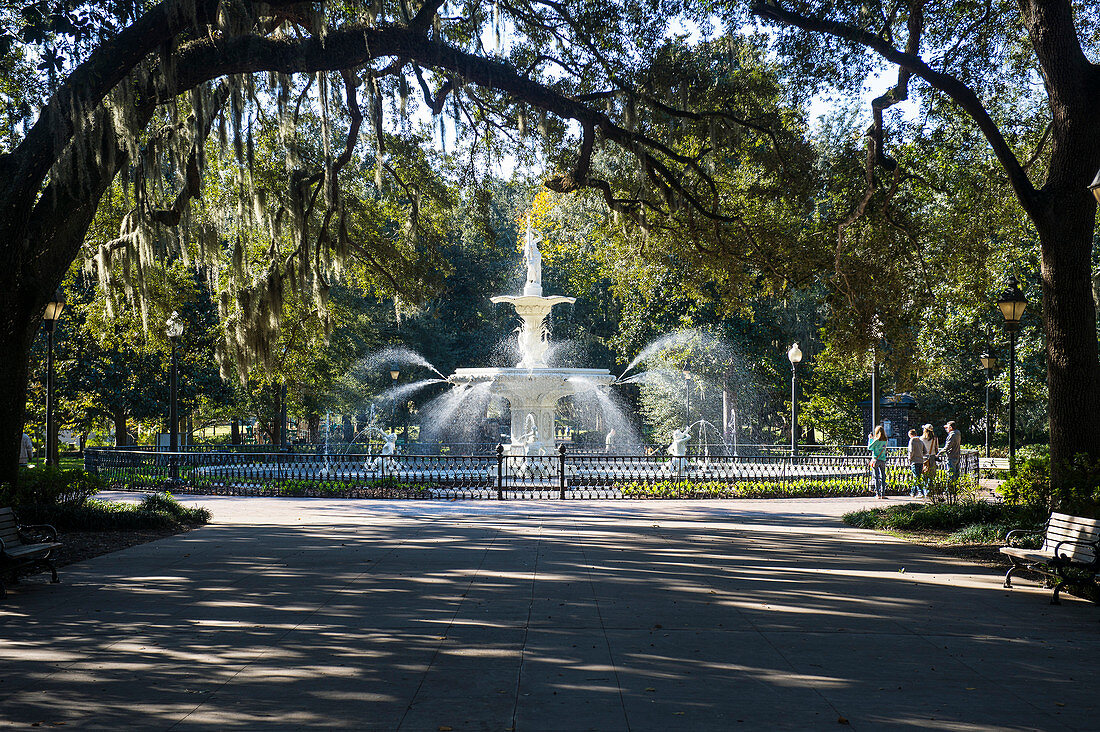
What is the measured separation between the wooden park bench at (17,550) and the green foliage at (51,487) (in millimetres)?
2699

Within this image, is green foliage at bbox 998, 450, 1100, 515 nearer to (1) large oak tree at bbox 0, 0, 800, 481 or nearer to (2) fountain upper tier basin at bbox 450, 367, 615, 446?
(1) large oak tree at bbox 0, 0, 800, 481

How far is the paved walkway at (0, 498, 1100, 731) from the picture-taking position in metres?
4.95

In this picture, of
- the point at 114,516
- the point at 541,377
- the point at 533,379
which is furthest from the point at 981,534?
the point at 114,516

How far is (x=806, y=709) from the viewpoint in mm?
4996

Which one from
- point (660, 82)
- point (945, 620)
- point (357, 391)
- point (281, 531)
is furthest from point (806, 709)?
point (357, 391)

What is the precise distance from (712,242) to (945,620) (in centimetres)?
955

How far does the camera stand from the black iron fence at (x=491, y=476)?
766 inches

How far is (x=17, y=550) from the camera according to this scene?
8469mm

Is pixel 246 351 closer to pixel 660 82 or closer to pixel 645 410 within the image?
pixel 660 82

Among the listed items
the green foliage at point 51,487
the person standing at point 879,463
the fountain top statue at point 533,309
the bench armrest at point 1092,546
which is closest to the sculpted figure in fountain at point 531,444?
the fountain top statue at point 533,309

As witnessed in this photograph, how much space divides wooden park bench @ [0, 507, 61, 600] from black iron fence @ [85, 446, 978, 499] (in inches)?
394

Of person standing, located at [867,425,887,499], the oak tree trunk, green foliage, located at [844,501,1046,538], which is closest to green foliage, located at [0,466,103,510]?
green foliage, located at [844,501,1046,538]

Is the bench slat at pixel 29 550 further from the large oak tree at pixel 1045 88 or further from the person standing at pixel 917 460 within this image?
the person standing at pixel 917 460

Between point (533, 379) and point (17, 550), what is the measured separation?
45.2ft
